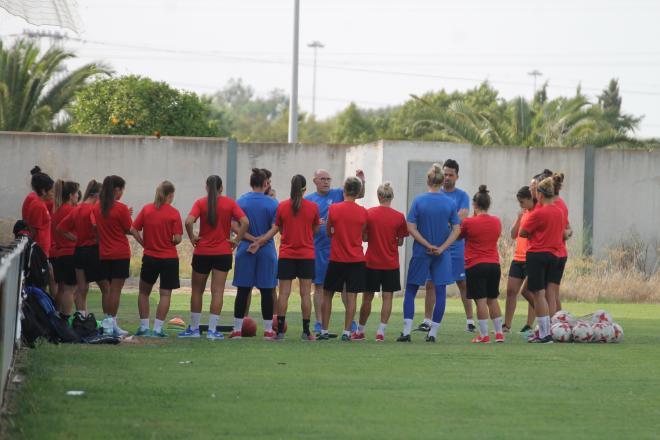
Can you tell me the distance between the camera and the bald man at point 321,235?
14.9 metres

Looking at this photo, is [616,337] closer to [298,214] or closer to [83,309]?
[298,214]

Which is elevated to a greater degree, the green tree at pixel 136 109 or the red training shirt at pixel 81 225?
the green tree at pixel 136 109

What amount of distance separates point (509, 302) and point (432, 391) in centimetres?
602

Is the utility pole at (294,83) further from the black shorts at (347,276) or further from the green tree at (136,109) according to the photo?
the black shorts at (347,276)

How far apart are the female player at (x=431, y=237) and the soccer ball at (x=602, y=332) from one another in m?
1.94

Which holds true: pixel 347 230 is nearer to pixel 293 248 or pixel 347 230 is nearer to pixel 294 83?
pixel 293 248

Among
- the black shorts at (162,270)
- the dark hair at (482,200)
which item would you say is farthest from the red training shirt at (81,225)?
the dark hair at (482,200)

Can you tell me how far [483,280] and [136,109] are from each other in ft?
75.3

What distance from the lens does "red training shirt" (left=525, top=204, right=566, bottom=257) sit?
1474cm

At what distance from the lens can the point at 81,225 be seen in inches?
573

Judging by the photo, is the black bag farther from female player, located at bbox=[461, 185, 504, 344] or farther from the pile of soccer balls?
the pile of soccer balls

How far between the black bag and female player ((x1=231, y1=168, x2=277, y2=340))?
1.77 meters

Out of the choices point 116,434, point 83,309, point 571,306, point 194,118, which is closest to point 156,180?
point 194,118

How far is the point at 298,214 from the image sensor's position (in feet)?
46.4
